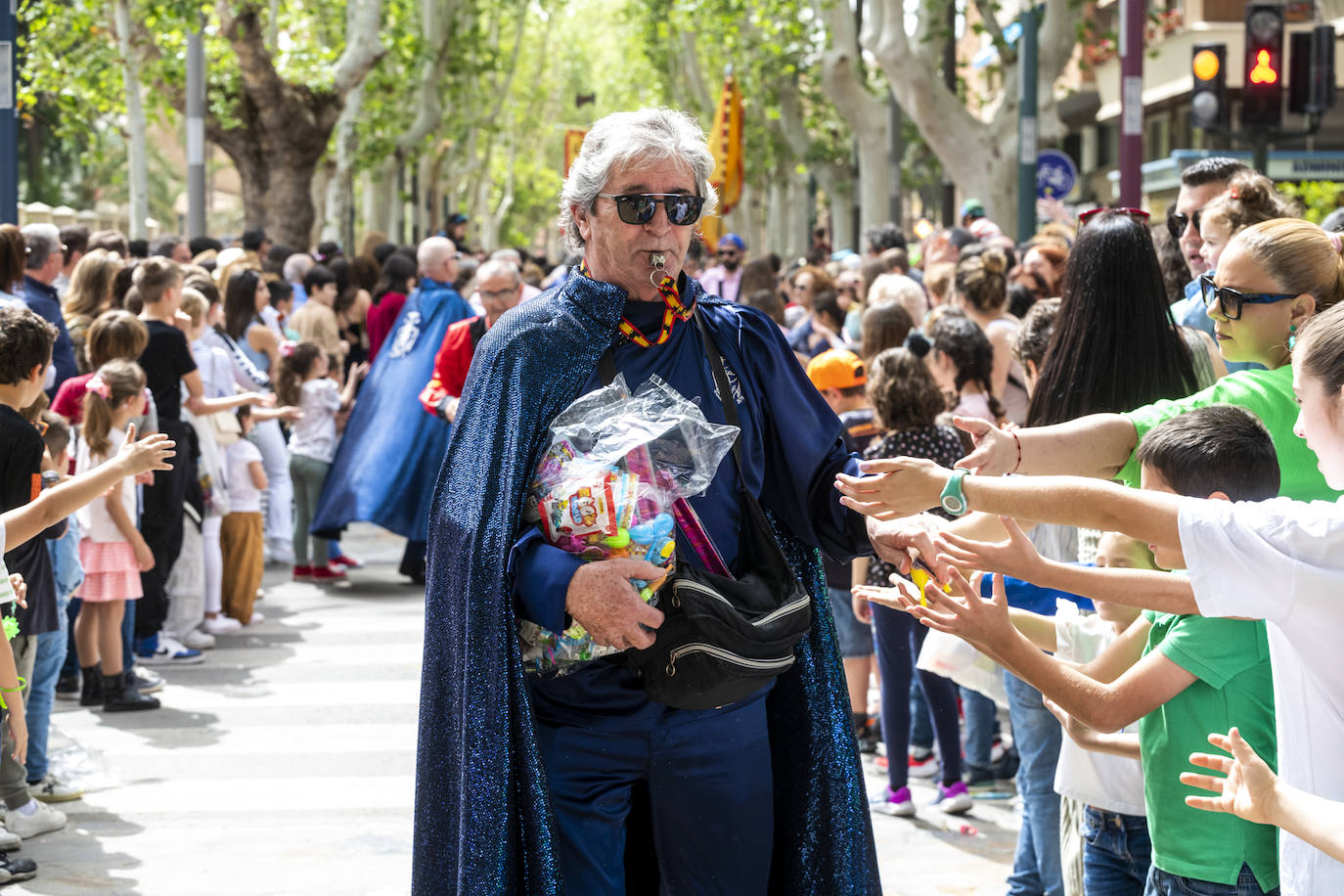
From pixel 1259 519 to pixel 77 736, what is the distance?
20.2ft

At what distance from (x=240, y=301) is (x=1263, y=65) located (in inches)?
295

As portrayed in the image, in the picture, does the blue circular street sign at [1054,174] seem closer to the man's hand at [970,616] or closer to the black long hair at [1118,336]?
the black long hair at [1118,336]

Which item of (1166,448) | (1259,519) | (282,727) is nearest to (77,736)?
(282,727)

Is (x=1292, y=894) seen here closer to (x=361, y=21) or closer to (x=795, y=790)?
(x=795, y=790)

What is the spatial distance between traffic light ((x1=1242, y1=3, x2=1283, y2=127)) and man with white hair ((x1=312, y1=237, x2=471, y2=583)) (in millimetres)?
5904

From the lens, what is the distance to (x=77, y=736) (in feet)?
24.1

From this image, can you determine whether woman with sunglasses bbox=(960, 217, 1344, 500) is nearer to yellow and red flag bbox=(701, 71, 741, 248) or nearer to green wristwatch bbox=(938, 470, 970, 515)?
green wristwatch bbox=(938, 470, 970, 515)

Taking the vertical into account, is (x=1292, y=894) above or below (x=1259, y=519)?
below

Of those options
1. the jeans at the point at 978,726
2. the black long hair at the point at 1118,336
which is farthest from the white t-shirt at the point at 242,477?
the black long hair at the point at 1118,336

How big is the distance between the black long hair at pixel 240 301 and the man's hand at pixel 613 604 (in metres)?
8.21

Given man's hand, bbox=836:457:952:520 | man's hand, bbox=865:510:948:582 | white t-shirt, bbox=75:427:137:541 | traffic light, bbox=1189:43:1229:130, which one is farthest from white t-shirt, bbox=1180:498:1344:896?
traffic light, bbox=1189:43:1229:130

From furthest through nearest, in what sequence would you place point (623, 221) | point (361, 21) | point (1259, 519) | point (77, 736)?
point (361, 21) < point (77, 736) < point (623, 221) < point (1259, 519)

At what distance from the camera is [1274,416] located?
142 inches

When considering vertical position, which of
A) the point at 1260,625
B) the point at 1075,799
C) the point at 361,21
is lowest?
the point at 1075,799
